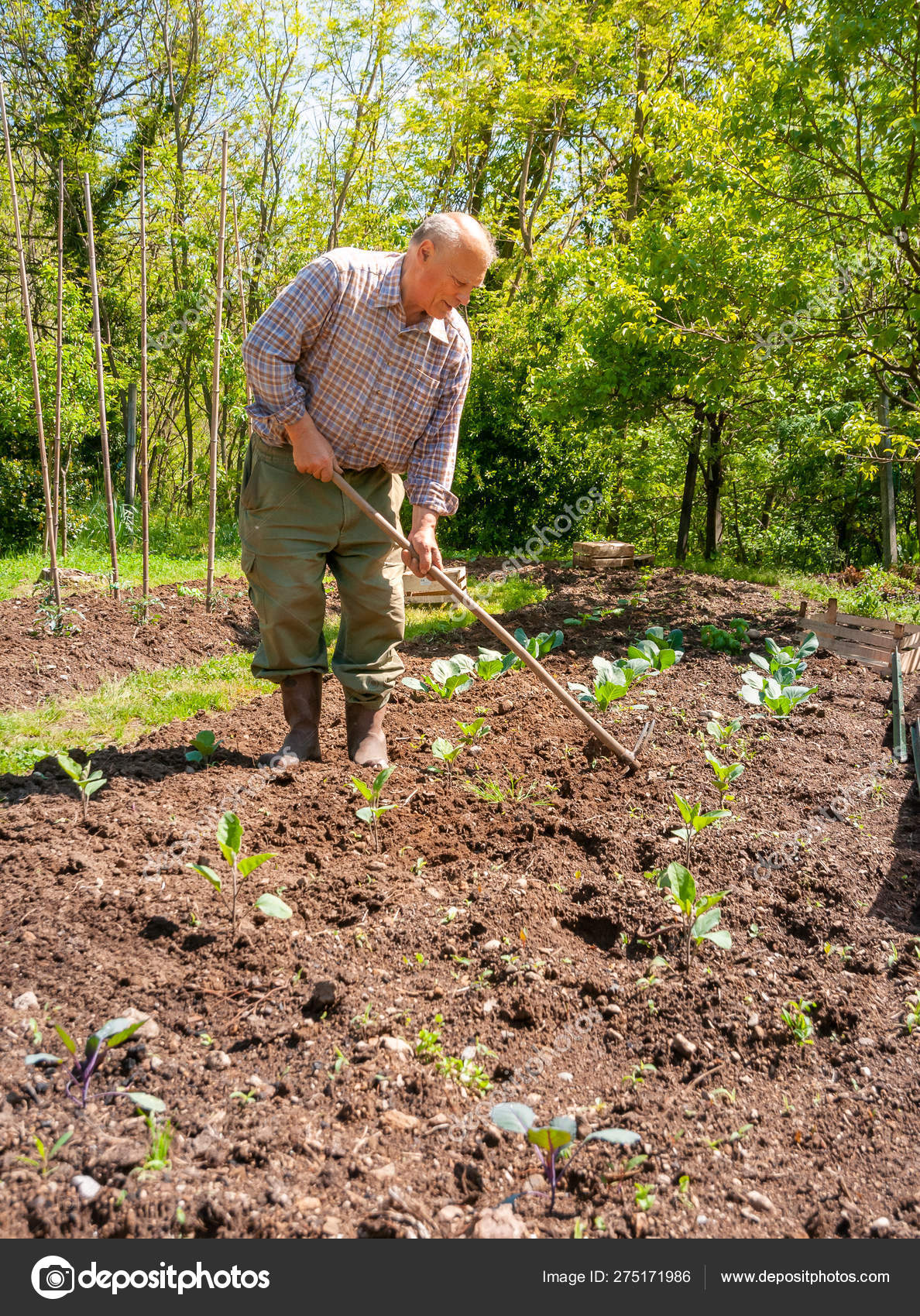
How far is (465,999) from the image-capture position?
205cm

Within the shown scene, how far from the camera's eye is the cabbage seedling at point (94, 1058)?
63.8 inches

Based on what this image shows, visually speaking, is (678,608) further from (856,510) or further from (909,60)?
(856,510)

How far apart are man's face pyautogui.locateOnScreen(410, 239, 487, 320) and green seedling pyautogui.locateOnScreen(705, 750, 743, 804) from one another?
1.67 metres

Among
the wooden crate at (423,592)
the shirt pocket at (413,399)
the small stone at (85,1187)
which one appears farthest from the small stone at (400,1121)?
the wooden crate at (423,592)

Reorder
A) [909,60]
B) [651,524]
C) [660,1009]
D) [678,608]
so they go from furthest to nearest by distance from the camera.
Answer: [651,524] < [678,608] < [909,60] < [660,1009]

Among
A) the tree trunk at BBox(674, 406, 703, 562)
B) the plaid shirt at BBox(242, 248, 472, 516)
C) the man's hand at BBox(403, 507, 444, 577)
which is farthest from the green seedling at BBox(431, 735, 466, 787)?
the tree trunk at BBox(674, 406, 703, 562)

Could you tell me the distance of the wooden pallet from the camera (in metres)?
5.09

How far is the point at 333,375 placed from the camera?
10.1 feet

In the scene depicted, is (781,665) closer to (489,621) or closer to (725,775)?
(725,775)

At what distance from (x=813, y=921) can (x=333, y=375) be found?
2263 mm

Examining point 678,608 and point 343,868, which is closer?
point 343,868

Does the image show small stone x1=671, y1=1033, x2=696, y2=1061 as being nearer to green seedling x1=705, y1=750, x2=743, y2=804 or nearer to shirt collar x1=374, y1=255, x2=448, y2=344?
green seedling x1=705, y1=750, x2=743, y2=804

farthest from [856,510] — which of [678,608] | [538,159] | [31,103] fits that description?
[31,103]
